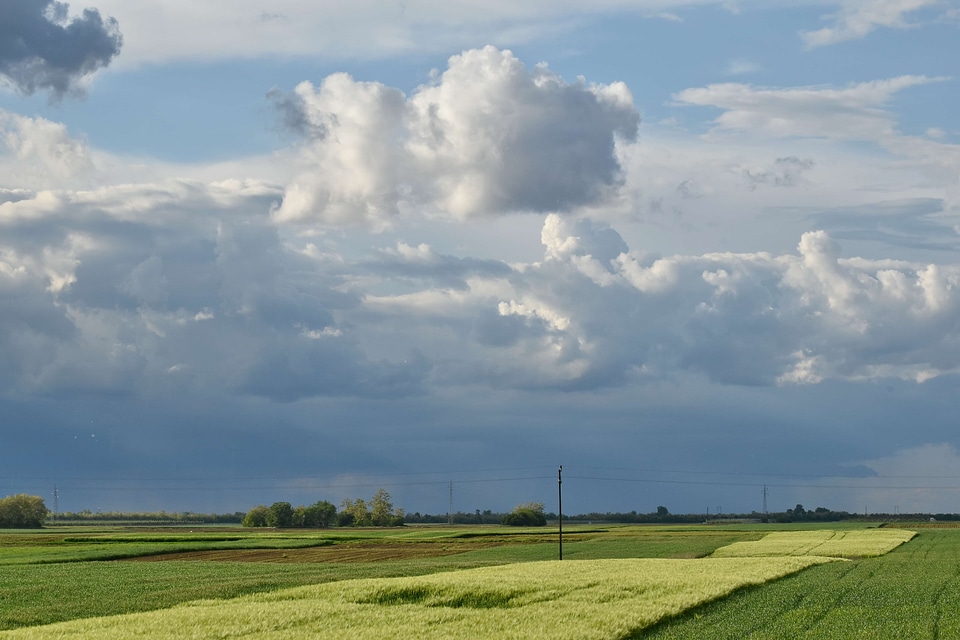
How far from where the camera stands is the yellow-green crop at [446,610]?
105ft

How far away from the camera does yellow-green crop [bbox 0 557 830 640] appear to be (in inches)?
1257

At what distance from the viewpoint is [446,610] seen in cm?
3797

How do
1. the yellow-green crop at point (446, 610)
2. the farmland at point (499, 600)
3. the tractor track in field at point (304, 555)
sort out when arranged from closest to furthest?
the yellow-green crop at point (446, 610) < the farmland at point (499, 600) < the tractor track in field at point (304, 555)

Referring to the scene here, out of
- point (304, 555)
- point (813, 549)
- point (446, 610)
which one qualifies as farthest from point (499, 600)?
point (304, 555)

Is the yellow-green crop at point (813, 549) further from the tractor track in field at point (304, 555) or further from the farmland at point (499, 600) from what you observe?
the tractor track in field at point (304, 555)

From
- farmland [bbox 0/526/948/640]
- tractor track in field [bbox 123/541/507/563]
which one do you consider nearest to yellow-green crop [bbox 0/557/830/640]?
farmland [bbox 0/526/948/640]

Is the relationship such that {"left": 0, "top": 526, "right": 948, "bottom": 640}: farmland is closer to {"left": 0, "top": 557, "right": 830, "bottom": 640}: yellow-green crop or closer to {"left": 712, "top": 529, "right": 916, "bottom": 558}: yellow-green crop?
{"left": 0, "top": 557, "right": 830, "bottom": 640}: yellow-green crop

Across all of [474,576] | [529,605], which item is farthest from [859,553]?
[529,605]

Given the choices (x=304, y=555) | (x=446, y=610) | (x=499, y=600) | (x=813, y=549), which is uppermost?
(x=446, y=610)

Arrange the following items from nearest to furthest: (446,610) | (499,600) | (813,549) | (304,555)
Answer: (446,610)
(499,600)
(813,549)
(304,555)

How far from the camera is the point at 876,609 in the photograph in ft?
130

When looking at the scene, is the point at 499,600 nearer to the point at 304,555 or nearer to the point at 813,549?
the point at 813,549

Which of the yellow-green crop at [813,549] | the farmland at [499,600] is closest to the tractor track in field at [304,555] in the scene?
the farmland at [499,600]

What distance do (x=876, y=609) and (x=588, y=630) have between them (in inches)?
555
